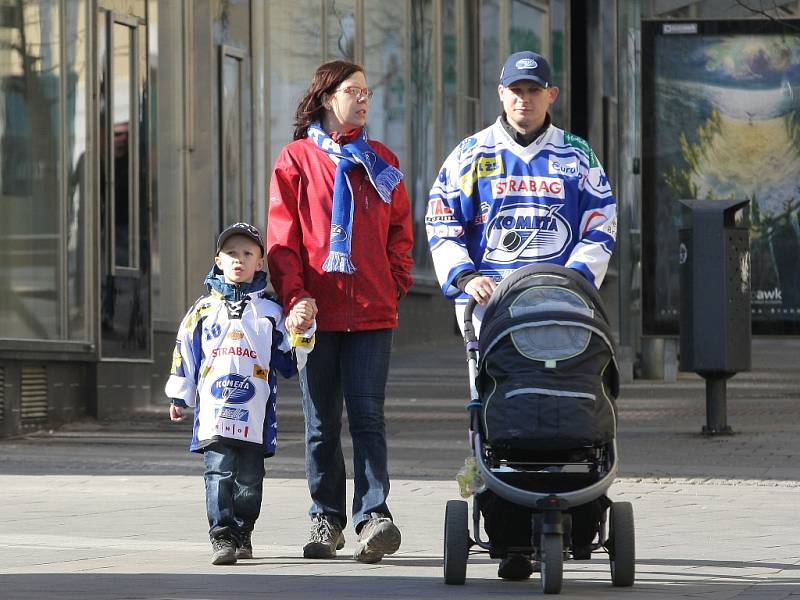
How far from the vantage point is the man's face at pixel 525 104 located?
741 cm

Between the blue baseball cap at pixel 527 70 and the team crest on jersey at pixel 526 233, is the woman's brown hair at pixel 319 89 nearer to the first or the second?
the blue baseball cap at pixel 527 70

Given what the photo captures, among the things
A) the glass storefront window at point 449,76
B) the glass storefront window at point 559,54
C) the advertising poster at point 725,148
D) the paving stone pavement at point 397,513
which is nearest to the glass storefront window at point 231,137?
the paving stone pavement at point 397,513

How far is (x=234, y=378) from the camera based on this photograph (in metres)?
7.89

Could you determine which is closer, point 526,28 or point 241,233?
point 241,233

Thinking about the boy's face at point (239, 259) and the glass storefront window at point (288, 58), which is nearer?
the boy's face at point (239, 259)

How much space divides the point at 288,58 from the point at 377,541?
1521 centimetres

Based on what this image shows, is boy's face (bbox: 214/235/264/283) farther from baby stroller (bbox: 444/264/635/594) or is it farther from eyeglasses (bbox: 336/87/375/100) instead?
baby stroller (bbox: 444/264/635/594)

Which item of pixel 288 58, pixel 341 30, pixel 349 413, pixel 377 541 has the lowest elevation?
pixel 377 541

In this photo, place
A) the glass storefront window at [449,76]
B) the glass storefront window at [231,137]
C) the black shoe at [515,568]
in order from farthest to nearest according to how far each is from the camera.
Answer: the glass storefront window at [449,76]
the glass storefront window at [231,137]
the black shoe at [515,568]

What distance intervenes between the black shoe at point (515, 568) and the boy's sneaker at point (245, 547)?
1.12 m

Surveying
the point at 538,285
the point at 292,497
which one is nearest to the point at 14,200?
the point at 292,497

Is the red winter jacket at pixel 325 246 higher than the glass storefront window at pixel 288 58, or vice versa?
the glass storefront window at pixel 288 58

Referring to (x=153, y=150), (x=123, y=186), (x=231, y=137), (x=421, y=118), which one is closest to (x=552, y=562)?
(x=123, y=186)

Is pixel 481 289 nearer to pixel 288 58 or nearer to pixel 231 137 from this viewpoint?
pixel 231 137
